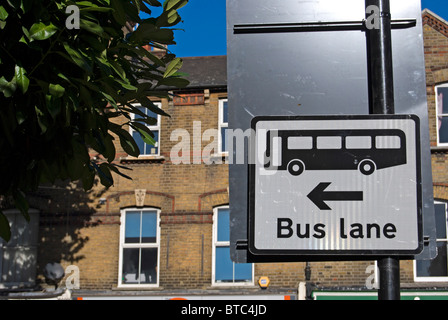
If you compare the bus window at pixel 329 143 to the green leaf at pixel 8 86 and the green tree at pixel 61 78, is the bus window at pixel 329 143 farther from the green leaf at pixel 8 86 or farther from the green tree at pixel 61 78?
the green leaf at pixel 8 86

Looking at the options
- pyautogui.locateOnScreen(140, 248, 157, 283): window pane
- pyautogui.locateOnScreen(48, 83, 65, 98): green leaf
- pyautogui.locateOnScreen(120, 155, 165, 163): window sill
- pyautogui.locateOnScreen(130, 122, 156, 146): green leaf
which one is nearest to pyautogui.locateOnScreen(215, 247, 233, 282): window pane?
pyautogui.locateOnScreen(140, 248, 157, 283): window pane

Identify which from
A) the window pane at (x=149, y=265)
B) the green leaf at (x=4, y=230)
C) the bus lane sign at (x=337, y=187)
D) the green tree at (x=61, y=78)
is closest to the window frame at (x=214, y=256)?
the window pane at (x=149, y=265)

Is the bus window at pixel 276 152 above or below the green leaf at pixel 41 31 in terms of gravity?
below

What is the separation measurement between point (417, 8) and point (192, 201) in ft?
46.1

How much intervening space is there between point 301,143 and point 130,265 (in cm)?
1475

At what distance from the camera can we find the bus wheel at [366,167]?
204cm

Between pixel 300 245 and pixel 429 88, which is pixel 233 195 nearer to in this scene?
pixel 300 245

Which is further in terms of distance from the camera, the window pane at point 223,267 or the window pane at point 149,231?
the window pane at point 149,231

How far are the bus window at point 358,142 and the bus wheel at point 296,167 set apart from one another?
0.57ft

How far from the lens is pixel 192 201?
633 inches

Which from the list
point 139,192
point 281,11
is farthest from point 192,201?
point 281,11

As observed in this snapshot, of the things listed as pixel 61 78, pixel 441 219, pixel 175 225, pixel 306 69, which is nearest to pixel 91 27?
pixel 61 78

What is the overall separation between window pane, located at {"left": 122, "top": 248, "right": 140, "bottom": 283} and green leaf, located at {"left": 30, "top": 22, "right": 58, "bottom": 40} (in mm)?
13051
